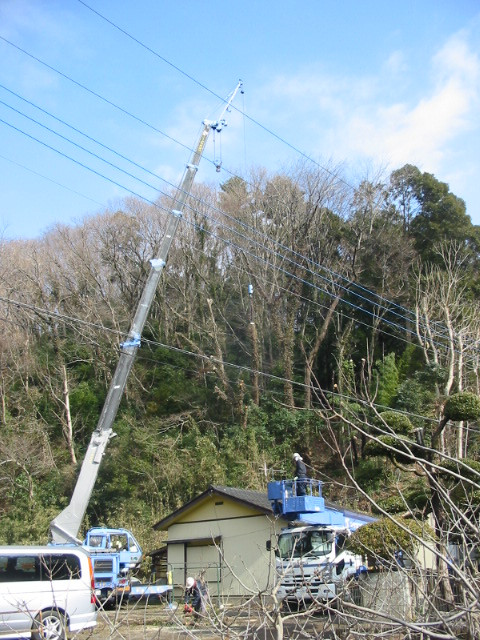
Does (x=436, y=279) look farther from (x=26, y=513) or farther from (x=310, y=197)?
(x=26, y=513)

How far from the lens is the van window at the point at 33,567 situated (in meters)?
13.4

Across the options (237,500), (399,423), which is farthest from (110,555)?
(399,423)

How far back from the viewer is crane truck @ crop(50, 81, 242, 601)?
1727cm

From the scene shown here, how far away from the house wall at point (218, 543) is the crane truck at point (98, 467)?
237 cm

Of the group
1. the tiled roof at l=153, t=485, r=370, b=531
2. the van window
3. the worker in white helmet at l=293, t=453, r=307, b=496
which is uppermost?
the worker in white helmet at l=293, t=453, r=307, b=496

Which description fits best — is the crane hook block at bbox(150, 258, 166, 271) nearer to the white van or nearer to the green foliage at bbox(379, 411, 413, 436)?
the white van

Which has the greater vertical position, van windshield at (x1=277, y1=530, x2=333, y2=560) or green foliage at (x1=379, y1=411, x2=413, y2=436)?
green foliage at (x1=379, y1=411, x2=413, y2=436)

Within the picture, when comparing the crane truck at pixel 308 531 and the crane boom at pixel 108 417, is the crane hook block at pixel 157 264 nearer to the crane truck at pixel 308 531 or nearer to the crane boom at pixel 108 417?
the crane boom at pixel 108 417

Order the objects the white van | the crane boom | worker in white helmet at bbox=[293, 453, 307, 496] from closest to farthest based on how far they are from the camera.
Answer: the white van, the crane boom, worker in white helmet at bbox=[293, 453, 307, 496]

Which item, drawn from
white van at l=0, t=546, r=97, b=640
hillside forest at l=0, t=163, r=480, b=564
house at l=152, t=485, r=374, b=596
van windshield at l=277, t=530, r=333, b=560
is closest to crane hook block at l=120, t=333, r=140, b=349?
white van at l=0, t=546, r=97, b=640

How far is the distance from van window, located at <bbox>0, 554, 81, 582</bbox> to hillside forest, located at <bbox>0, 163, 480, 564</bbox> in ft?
51.7

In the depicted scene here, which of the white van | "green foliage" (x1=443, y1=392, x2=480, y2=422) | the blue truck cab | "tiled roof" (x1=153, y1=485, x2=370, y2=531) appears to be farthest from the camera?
"tiled roof" (x1=153, y1=485, x2=370, y2=531)

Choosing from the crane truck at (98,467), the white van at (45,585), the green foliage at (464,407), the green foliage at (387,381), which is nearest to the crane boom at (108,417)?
the crane truck at (98,467)

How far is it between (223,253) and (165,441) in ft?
39.3
